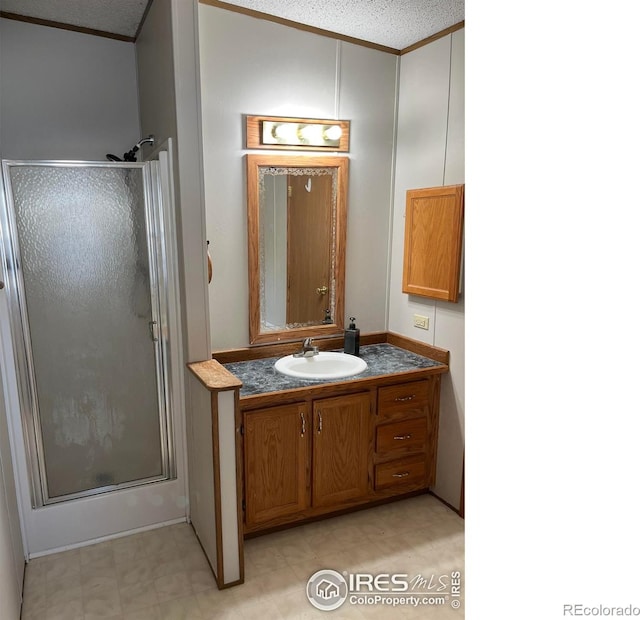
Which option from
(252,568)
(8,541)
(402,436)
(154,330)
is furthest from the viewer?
(402,436)

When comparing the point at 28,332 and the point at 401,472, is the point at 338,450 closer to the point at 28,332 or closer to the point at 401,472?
the point at 401,472

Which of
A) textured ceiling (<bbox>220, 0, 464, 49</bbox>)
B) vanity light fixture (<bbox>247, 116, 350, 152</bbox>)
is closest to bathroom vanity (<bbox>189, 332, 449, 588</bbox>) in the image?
vanity light fixture (<bbox>247, 116, 350, 152</bbox>)

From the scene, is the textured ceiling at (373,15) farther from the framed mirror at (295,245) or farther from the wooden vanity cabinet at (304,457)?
the wooden vanity cabinet at (304,457)

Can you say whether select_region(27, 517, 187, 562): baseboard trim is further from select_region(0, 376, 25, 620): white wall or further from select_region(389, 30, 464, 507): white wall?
select_region(389, 30, 464, 507): white wall

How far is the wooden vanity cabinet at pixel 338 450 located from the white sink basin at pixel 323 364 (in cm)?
24

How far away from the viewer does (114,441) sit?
2605 millimetres

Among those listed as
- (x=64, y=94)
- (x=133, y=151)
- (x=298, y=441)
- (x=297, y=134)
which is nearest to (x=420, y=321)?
(x=298, y=441)

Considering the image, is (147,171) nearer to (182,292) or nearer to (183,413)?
(182,292)

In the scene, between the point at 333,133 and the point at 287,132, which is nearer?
the point at 287,132

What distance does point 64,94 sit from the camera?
2678 millimetres

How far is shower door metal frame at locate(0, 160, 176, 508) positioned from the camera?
223cm

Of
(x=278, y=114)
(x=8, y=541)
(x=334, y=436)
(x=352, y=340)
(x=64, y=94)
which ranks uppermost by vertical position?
(x=64, y=94)

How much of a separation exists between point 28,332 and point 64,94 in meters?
1.32
